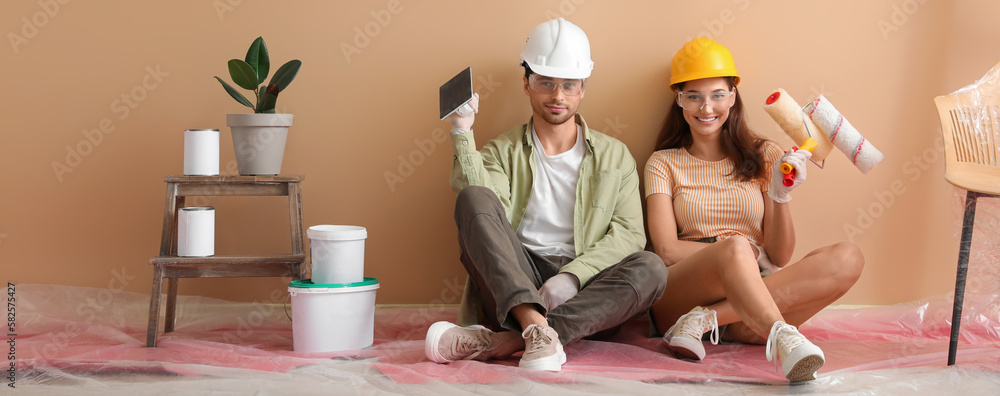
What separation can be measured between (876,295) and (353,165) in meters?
1.83

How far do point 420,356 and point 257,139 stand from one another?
2.72 ft

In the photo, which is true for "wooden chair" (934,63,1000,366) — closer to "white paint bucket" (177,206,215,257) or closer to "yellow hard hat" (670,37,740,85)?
"yellow hard hat" (670,37,740,85)

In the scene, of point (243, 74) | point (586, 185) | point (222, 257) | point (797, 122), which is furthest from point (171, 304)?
point (797, 122)

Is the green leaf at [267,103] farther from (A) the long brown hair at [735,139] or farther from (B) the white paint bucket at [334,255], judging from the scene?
(A) the long brown hair at [735,139]

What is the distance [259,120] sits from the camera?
212 cm

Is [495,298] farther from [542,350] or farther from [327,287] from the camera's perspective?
[327,287]

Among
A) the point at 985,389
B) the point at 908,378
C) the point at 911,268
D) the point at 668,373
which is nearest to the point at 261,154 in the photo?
the point at 668,373

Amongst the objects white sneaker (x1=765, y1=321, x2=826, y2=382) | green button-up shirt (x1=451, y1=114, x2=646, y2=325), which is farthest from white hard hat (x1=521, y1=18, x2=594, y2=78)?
white sneaker (x1=765, y1=321, x2=826, y2=382)

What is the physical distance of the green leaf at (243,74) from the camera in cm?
208

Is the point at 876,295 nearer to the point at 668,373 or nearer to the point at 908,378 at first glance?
the point at 908,378

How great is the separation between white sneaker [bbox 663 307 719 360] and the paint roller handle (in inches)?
15.6

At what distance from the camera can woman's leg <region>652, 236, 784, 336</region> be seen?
1.70m

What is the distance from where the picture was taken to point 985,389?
156 cm

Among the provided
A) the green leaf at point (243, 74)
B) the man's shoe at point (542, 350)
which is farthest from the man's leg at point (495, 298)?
the green leaf at point (243, 74)
